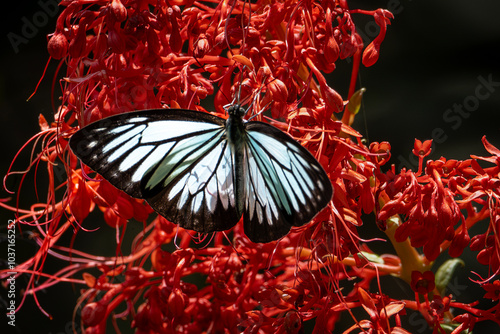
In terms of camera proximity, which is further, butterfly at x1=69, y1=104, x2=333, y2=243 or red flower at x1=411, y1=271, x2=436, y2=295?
red flower at x1=411, y1=271, x2=436, y2=295

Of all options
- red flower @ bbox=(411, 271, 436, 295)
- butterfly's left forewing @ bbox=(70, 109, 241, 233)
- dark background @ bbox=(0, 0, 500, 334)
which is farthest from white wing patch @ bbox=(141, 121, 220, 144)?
dark background @ bbox=(0, 0, 500, 334)

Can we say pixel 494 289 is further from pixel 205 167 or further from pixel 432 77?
pixel 432 77

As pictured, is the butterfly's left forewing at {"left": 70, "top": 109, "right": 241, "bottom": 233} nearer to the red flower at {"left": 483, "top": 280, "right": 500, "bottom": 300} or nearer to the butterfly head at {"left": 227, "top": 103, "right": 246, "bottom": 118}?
the butterfly head at {"left": 227, "top": 103, "right": 246, "bottom": 118}

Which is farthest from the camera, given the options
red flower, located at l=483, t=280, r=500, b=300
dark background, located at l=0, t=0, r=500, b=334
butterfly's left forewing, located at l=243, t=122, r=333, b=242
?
dark background, located at l=0, t=0, r=500, b=334

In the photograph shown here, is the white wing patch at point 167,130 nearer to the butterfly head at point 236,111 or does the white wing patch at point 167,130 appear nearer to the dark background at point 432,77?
the butterfly head at point 236,111

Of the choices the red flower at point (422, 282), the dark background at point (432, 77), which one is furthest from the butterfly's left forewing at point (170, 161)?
the dark background at point (432, 77)

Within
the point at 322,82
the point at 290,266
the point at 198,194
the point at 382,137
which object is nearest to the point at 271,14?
the point at 322,82

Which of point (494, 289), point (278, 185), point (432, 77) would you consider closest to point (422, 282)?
point (494, 289)

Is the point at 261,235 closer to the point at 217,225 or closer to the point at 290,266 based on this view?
the point at 217,225
